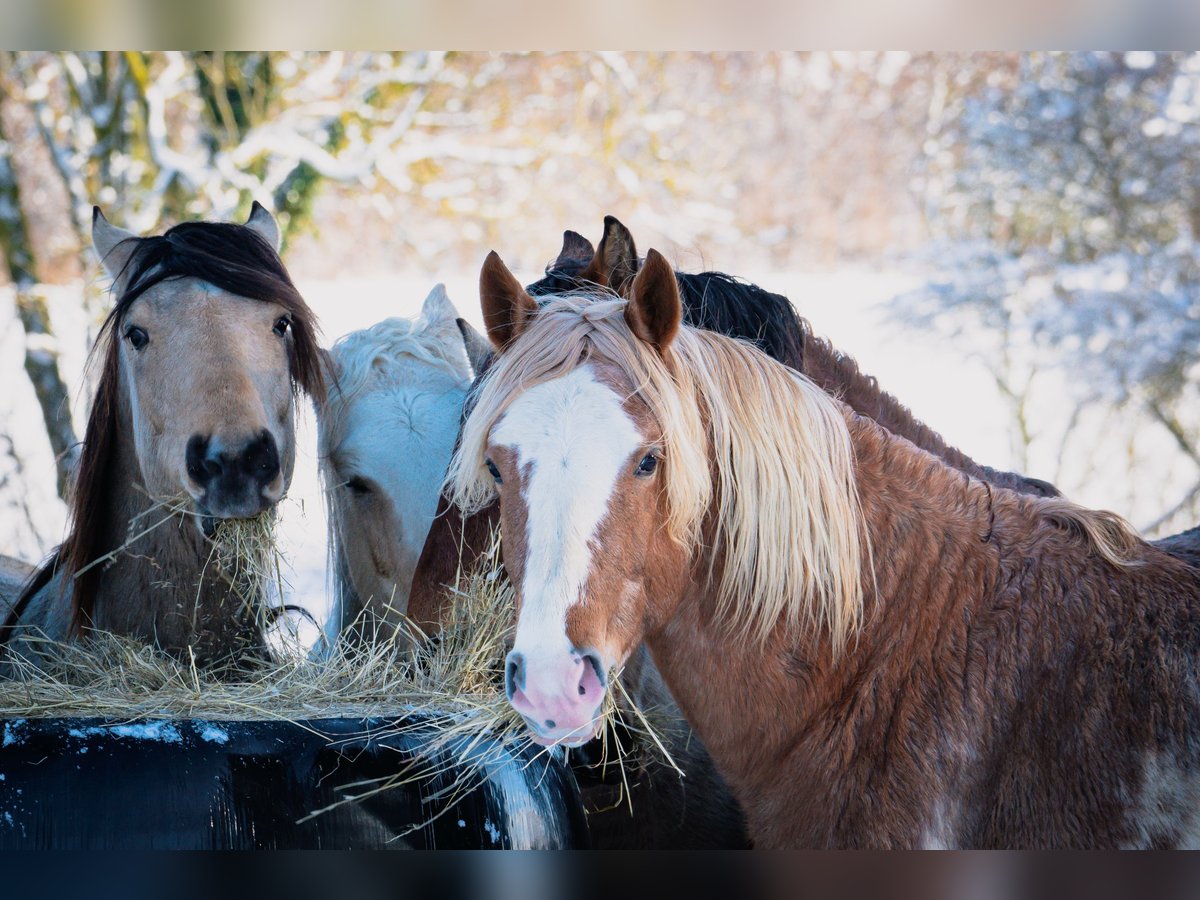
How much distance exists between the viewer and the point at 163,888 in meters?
2.18

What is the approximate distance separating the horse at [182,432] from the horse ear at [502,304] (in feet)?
2.02

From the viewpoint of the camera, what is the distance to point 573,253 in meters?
2.89

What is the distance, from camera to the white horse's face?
2789mm

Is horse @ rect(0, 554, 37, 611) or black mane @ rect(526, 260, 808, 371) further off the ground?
black mane @ rect(526, 260, 808, 371)

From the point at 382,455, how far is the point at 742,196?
6.35m

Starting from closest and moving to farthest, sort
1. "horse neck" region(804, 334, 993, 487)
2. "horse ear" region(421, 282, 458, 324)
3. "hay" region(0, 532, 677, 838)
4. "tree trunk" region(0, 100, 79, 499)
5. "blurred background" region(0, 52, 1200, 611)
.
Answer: "hay" region(0, 532, 677, 838)
"horse neck" region(804, 334, 993, 487)
"horse ear" region(421, 282, 458, 324)
"tree trunk" region(0, 100, 79, 499)
"blurred background" region(0, 52, 1200, 611)

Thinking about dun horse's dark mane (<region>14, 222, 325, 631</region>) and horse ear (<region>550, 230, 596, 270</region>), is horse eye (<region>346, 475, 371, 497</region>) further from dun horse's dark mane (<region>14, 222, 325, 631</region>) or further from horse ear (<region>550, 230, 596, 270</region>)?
horse ear (<region>550, 230, 596, 270</region>)

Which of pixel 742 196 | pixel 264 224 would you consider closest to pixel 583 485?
pixel 264 224

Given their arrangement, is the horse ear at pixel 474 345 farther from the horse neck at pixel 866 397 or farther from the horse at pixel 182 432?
the horse neck at pixel 866 397

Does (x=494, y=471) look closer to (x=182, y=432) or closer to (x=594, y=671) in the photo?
(x=594, y=671)

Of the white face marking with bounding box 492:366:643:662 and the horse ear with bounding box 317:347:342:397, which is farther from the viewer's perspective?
the horse ear with bounding box 317:347:342:397

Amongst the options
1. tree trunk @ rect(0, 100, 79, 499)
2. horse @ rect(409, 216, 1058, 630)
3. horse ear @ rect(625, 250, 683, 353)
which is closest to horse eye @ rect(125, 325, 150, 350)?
horse @ rect(409, 216, 1058, 630)

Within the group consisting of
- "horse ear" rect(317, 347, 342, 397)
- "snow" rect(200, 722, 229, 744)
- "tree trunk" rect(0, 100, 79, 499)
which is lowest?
"snow" rect(200, 722, 229, 744)

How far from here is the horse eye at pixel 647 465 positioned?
1838 millimetres
